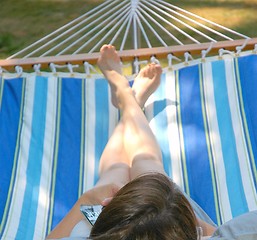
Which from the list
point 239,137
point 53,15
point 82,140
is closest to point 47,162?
point 82,140

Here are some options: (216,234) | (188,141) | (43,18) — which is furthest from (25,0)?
(216,234)

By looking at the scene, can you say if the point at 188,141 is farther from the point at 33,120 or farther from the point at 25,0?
the point at 25,0

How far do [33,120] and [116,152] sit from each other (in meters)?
0.42

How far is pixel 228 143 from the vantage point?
7.30 ft

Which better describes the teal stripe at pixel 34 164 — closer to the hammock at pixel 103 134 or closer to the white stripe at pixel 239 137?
the hammock at pixel 103 134

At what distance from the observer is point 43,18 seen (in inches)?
144

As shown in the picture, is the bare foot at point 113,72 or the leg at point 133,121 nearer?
the leg at point 133,121

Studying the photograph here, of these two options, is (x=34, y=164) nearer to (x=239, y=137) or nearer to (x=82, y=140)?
(x=82, y=140)

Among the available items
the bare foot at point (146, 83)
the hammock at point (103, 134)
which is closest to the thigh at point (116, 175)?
the hammock at point (103, 134)

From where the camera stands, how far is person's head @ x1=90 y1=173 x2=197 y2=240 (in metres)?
1.18

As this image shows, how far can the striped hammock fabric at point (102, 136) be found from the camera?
2066mm

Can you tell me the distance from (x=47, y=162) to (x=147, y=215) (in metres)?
1.09

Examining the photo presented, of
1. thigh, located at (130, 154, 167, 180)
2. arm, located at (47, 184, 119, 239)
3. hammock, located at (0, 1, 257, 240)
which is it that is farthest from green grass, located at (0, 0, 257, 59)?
arm, located at (47, 184, 119, 239)

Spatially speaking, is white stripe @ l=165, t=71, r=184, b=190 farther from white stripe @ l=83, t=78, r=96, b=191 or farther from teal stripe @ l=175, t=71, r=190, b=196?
white stripe @ l=83, t=78, r=96, b=191
